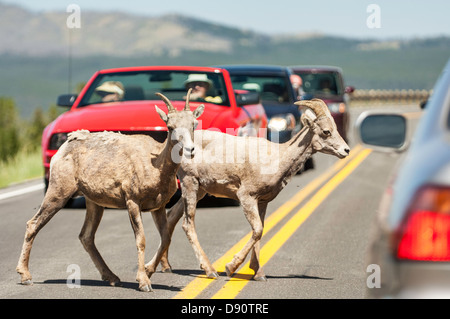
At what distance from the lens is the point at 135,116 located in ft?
36.7

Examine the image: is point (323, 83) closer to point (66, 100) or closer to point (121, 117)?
point (66, 100)

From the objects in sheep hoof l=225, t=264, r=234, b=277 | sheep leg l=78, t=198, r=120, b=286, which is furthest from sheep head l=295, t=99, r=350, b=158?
sheep leg l=78, t=198, r=120, b=286

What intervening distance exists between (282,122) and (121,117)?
234 inches

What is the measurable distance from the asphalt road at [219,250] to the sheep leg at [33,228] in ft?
0.39

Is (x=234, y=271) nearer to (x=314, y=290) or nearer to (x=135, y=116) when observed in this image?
(x=314, y=290)

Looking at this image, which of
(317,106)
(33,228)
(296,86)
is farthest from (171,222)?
(296,86)

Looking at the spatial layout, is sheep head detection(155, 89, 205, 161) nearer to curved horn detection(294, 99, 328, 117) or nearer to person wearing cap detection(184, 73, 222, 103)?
curved horn detection(294, 99, 328, 117)

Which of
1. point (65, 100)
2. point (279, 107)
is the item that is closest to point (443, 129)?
point (65, 100)

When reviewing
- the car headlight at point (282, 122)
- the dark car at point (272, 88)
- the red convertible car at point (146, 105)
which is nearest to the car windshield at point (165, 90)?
the red convertible car at point (146, 105)

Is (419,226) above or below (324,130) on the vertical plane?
above

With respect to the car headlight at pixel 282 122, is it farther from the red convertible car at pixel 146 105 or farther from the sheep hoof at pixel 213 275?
the sheep hoof at pixel 213 275

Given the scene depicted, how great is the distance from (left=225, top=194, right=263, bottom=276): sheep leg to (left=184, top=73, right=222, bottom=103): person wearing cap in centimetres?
432

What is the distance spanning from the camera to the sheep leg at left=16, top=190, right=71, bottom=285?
7.68m

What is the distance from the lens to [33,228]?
7793mm
